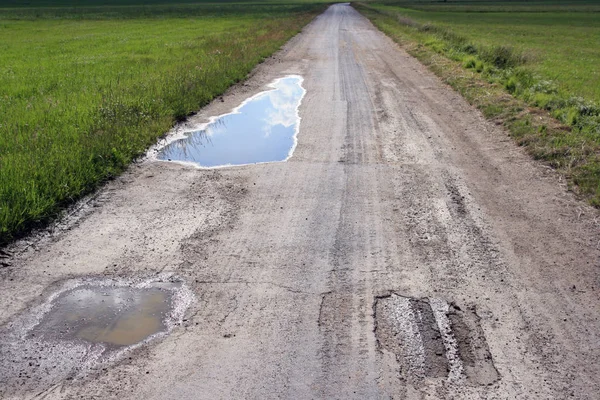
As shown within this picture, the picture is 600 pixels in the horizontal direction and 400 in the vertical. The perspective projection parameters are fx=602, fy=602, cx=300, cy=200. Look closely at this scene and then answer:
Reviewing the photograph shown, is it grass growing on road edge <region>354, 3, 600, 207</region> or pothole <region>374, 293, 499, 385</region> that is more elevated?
grass growing on road edge <region>354, 3, 600, 207</region>

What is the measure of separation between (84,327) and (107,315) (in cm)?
22

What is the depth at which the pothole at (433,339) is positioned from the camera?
156 inches

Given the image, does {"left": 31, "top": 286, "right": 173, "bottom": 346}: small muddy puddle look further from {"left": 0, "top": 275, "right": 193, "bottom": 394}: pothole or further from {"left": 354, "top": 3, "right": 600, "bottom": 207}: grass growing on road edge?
{"left": 354, "top": 3, "right": 600, "bottom": 207}: grass growing on road edge

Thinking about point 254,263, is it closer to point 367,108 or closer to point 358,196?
point 358,196

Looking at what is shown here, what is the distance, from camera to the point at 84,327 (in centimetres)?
454

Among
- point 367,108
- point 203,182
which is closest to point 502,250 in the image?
point 203,182

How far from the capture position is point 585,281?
5305 millimetres

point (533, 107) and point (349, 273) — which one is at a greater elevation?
point (533, 107)

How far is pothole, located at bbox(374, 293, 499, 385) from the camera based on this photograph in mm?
3975

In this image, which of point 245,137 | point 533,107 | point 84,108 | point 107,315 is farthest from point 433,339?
point 533,107

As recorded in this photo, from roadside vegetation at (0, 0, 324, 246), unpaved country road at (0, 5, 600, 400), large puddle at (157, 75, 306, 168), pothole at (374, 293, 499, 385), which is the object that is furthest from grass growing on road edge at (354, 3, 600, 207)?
roadside vegetation at (0, 0, 324, 246)

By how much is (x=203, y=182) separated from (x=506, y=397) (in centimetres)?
520

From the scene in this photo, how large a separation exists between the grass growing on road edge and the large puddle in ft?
13.1

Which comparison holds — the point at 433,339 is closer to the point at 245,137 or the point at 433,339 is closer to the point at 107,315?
the point at 107,315
